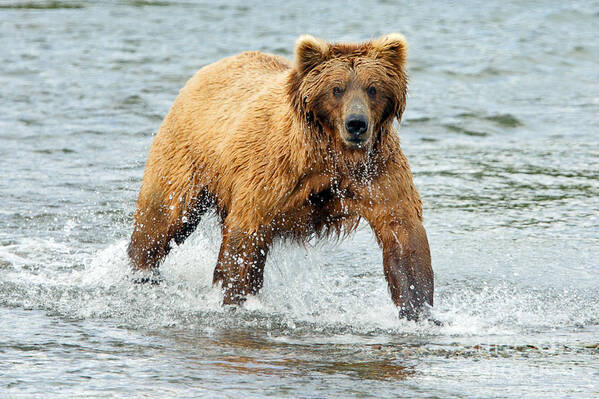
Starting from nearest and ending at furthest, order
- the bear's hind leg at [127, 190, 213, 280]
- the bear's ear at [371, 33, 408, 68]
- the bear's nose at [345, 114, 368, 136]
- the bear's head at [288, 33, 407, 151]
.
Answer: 1. the bear's nose at [345, 114, 368, 136]
2. the bear's head at [288, 33, 407, 151]
3. the bear's ear at [371, 33, 408, 68]
4. the bear's hind leg at [127, 190, 213, 280]

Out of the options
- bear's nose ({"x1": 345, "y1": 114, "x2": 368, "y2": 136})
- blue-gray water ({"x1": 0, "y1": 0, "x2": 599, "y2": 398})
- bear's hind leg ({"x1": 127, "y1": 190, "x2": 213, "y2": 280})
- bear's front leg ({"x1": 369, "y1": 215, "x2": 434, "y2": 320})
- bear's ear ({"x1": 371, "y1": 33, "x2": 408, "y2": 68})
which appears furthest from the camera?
bear's hind leg ({"x1": 127, "y1": 190, "x2": 213, "y2": 280})

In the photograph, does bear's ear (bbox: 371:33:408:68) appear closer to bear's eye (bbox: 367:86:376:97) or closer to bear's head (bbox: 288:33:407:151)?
bear's head (bbox: 288:33:407:151)

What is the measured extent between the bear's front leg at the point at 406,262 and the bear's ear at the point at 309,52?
0.98 meters

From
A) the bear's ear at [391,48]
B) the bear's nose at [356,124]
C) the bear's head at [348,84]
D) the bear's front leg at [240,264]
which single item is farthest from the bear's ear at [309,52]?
the bear's front leg at [240,264]

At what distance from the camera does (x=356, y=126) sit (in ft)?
19.4

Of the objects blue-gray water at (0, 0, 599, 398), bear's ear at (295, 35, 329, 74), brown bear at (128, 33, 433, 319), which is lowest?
blue-gray water at (0, 0, 599, 398)

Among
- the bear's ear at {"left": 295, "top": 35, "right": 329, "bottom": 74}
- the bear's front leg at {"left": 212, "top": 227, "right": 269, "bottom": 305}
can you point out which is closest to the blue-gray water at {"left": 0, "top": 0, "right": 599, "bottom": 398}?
the bear's front leg at {"left": 212, "top": 227, "right": 269, "bottom": 305}

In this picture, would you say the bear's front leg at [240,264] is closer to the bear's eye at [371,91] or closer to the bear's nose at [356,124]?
the bear's nose at [356,124]

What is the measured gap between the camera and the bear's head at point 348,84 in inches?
237

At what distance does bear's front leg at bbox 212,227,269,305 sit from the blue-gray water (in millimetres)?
116

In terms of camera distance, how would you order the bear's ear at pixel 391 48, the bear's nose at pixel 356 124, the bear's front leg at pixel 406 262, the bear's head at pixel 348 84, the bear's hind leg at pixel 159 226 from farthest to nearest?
1. the bear's hind leg at pixel 159 226
2. the bear's front leg at pixel 406 262
3. the bear's ear at pixel 391 48
4. the bear's head at pixel 348 84
5. the bear's nose at pixel 356 124

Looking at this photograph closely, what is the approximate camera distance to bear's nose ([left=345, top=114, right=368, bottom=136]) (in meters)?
5.88

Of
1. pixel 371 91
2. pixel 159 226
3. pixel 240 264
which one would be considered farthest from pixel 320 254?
pixel 371 91

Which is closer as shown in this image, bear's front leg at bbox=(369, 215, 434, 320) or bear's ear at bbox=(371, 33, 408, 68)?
bear's ear at bbox=(371, 33, 408, 68)
